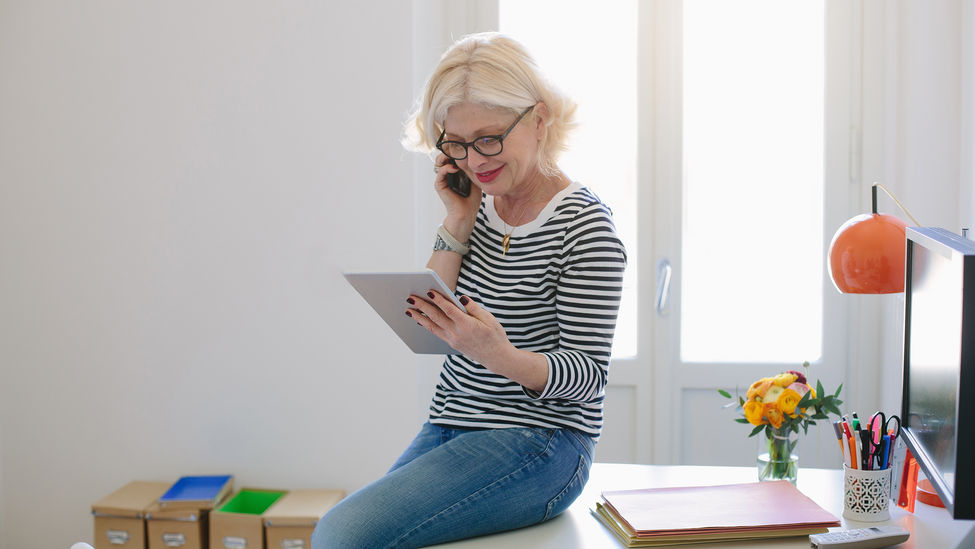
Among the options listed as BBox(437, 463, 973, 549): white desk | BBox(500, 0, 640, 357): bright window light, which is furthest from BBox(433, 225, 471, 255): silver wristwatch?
BBox(500, 0, 640, 357): bright window light

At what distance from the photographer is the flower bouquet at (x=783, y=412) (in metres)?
1.25

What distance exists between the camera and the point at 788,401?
1.24 metres

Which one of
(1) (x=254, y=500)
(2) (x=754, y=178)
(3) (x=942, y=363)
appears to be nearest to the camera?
(3) (x=942, y=363)

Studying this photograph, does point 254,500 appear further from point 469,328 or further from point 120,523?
point 469,328

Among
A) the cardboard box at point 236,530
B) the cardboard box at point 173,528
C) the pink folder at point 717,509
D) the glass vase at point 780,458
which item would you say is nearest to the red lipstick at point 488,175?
the pink folder at point 717,509

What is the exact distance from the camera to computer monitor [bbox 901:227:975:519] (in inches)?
28.3

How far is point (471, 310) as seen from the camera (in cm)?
105

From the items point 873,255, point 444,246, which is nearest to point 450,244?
point 444,246

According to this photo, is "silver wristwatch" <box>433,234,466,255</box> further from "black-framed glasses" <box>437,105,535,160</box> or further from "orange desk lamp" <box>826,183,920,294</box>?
"orange desk lamp" <box>826,183,920,294</box>

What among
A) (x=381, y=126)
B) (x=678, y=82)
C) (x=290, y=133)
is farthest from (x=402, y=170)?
(x=678, y=82)

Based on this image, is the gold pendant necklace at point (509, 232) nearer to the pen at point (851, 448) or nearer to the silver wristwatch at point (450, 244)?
the silver wristwatch at point (450, 244)

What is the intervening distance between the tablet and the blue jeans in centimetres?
18

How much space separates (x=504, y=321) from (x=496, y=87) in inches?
15.6

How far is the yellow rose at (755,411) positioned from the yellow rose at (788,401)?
0.11 ft
